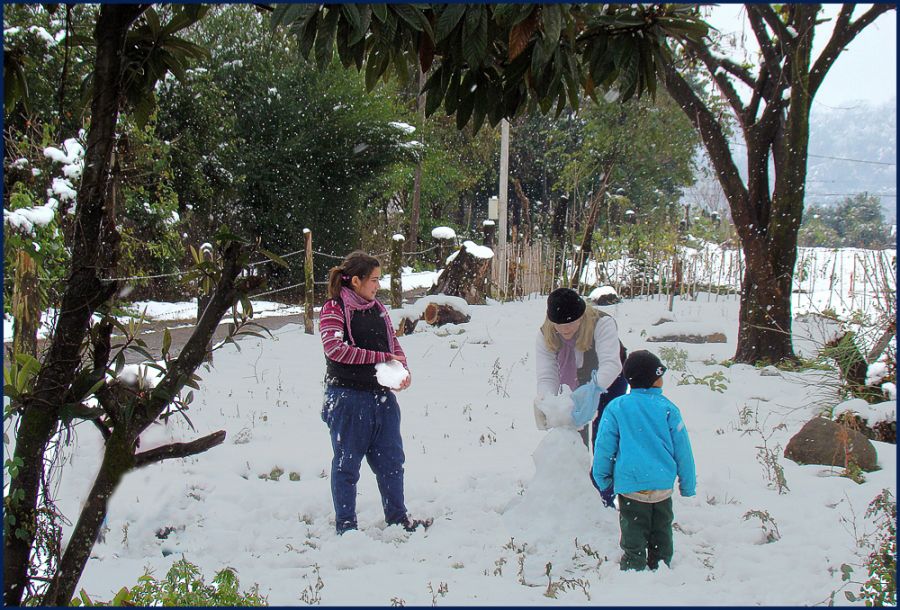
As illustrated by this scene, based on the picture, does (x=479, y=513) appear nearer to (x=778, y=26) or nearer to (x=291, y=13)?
(x=291, y=13)

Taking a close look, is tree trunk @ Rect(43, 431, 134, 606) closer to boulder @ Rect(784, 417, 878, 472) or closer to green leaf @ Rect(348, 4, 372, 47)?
green leaf @ Rect(348, 4, 372, 47)

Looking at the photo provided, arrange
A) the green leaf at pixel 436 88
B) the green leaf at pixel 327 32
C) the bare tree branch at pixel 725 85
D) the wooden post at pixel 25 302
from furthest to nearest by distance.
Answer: the bare tree branch at pixel 725 85, the wooden post at pixel 25 302, the green leaf at pixel 436 88, the green leaf at pixel 327 32

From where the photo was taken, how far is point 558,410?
13.5 feet

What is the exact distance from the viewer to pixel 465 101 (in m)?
2.56

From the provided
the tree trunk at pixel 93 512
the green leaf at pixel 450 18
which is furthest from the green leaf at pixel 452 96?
the tree trunk at pixel 93 512

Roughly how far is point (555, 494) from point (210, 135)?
1274 centimetres

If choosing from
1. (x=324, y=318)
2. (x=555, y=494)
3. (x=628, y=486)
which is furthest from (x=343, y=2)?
(x=555, y=494)

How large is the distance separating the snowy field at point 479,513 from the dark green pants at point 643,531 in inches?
→ 3.9

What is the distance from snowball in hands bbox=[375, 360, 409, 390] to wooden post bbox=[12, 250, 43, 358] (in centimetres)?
301

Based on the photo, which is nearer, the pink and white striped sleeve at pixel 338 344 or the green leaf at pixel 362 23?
the green leaf at pixel 362 23

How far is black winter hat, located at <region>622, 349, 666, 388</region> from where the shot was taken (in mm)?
3502

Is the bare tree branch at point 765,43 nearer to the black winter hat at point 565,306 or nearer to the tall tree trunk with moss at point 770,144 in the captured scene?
the tall tree trunk with moss at point 770,144

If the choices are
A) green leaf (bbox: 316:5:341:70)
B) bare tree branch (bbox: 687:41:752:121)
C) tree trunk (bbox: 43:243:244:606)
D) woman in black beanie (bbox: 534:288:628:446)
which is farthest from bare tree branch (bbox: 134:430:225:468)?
bare tree branch (bbox: 687:41:752:121)

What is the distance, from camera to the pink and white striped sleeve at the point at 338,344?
12.8ft
